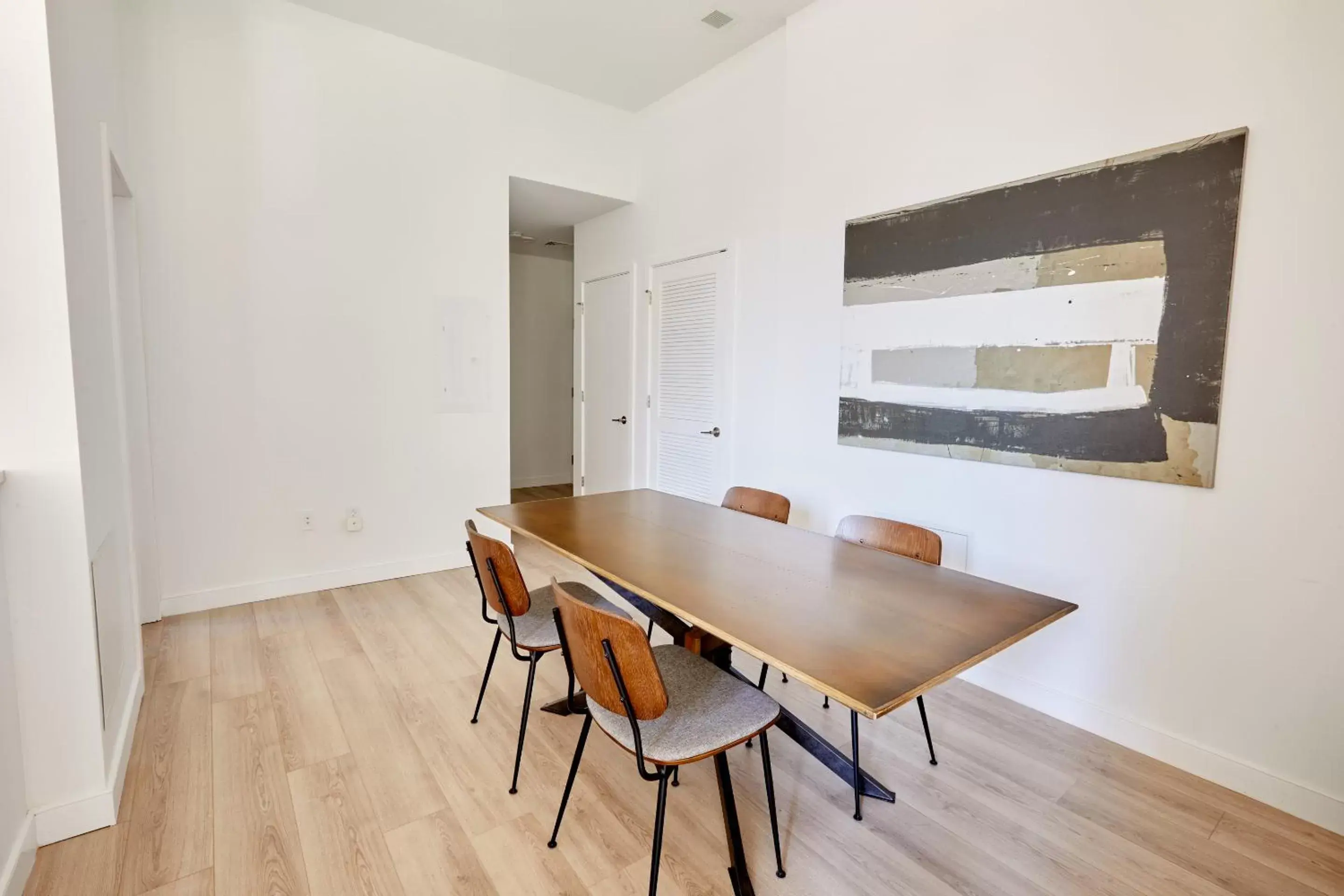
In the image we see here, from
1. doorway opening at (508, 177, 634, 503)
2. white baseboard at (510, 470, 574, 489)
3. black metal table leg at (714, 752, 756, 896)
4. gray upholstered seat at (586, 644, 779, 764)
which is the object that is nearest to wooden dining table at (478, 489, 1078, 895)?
black metal table leg at (714, 752, 756, 896)

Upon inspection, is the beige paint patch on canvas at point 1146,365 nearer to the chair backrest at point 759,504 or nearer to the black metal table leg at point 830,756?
the chair backrest at point 759,504

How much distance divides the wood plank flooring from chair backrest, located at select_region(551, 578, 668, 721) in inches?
22.9

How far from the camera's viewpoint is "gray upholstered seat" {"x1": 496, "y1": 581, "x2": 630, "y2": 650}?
6.66ft

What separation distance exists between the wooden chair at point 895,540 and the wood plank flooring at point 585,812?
0.16 meters

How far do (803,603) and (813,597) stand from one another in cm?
6

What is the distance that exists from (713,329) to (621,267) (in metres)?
Answer: 1.30

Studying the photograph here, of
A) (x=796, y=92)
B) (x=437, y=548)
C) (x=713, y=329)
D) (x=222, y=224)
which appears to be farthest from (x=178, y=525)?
(x=796, y=92)

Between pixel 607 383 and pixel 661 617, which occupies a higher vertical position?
pixel 607 383

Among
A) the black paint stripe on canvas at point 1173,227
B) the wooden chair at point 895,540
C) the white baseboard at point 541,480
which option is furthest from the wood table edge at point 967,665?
the white baseboard at point 541,480

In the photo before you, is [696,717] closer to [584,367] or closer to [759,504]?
[759,504]

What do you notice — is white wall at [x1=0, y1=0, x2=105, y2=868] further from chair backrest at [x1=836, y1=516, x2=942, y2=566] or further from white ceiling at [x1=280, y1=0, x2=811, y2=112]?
chair backrest at [x1=836, y1=516, x2=942, y2=566]

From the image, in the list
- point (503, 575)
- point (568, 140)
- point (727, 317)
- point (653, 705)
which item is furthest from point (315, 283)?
point (653, 705)

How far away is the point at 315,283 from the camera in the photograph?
3.56 m

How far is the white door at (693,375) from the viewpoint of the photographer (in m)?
4.11
